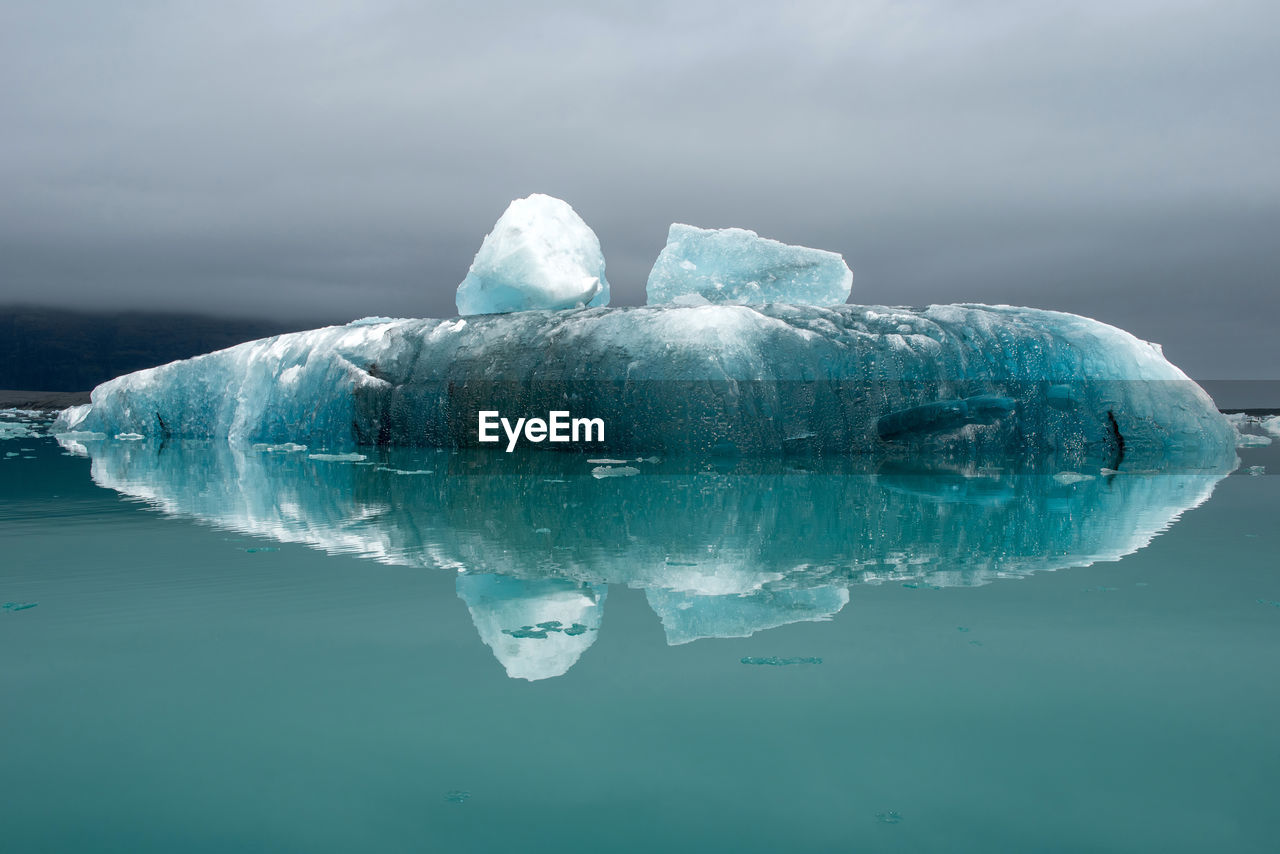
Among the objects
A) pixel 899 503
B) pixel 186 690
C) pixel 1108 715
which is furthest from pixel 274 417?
pixel 1108 715

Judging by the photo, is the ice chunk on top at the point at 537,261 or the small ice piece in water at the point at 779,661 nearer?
the small ice piece in water at the point at 779,661

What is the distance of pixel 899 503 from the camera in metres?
6.59

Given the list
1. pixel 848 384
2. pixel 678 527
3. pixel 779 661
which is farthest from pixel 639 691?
pixel 848 384

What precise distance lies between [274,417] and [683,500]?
38.7 feet

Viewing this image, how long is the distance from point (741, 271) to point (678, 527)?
29.8 feet

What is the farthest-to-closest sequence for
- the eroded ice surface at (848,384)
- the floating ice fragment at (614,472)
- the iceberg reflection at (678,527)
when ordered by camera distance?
1. the eroded ice surface at (848,384)
2. the floating ice fragment at (614,472)
3. the iceberg reflection at (678,527)

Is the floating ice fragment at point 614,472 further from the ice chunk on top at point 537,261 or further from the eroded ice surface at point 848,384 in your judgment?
the ice chunk on top at point 537,261

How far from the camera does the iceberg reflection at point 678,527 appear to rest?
326 centimetres

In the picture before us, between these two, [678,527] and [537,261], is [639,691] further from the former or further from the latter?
[537,261]

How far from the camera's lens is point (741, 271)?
44.8ft

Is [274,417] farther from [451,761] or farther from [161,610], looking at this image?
[451,761]
